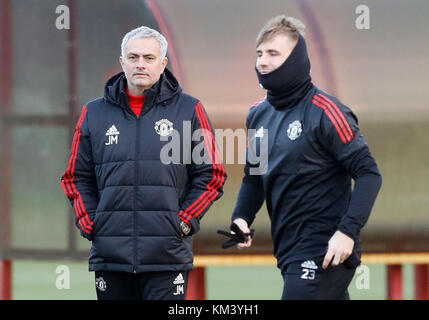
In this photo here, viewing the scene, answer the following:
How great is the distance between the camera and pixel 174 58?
6.27 m

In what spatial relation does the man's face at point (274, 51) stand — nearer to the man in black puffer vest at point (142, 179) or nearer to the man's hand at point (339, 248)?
the man in black puffer vest at point (142, 179)

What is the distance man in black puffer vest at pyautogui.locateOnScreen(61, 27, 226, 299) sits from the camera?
3.94 meters

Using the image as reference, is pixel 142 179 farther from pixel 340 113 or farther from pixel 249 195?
pixel 340 113

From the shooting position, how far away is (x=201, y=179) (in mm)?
4082

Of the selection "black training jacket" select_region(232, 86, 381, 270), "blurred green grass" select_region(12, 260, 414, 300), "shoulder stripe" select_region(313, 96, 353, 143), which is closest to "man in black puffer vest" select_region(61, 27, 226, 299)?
"black training jacket" select_region(232, 86, 381, 270)

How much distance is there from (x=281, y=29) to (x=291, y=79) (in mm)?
236

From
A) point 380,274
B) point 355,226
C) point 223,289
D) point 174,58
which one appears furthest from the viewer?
point 380,274

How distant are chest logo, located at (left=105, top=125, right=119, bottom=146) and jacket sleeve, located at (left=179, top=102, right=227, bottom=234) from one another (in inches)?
14.0

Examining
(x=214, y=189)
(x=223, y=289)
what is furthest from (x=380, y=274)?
(x=214, y=189)

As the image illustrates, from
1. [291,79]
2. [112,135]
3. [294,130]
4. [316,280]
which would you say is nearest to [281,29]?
[291,79]

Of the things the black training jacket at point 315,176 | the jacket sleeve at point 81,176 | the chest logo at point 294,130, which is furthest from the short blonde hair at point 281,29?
the jacket sleeve at point 81,176

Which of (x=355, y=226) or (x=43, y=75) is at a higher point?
(x=43, y=75)

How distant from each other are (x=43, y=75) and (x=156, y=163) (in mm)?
2799

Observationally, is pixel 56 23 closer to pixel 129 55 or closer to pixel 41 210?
pixel 41 210
